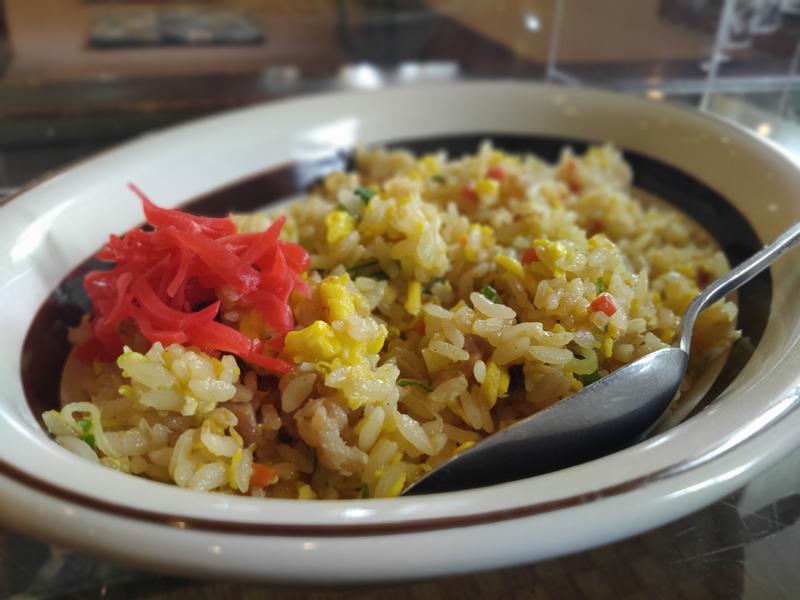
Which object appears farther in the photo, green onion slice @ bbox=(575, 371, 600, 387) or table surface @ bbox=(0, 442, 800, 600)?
green onion slice @ bbox=(575, 371, 600, 387)

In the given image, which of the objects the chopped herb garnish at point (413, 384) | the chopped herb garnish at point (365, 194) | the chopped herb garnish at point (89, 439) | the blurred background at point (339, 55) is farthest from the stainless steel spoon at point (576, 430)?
the blurred background at point (339, 55)

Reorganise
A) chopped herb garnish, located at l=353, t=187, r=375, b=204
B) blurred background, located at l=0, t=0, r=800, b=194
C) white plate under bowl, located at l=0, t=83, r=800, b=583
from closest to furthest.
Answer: white plate under bowl, located at l=0, t=83, r=800, b=583 < chopped herb garnish, located at l=353, t=187, r=375, b=204 < blurred background, located at l=0, t=0, r=800, b=194

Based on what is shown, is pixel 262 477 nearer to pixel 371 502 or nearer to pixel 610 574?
pixel 371 502

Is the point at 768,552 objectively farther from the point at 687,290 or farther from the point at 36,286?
the point at 36,286

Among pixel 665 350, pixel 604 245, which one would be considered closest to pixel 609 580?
pixel 665 350

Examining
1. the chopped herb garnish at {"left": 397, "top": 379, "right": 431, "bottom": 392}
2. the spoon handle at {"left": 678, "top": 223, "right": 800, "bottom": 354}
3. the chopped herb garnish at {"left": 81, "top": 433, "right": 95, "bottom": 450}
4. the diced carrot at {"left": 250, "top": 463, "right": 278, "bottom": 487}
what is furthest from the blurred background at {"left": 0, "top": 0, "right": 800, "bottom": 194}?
the diced carrot at {"left": 250, "top": 463, "right": 278, "bottom": 487}

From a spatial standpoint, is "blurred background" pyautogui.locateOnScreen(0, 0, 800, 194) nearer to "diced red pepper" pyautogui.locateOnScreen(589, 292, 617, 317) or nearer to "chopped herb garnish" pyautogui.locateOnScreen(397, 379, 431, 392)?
"diced red pepper" pyautogui.locateOnScreen(589, 292, 617, 317)
